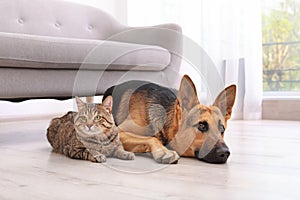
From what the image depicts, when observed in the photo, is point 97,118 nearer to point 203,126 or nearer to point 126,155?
point 126,155

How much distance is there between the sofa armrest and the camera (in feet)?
7.80

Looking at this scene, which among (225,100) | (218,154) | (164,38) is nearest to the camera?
(218,154)

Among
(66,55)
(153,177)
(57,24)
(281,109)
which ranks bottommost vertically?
(153,177)

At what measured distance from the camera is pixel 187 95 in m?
1.27

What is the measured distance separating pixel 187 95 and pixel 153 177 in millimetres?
320

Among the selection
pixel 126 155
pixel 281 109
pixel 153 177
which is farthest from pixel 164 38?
pixel 153 177

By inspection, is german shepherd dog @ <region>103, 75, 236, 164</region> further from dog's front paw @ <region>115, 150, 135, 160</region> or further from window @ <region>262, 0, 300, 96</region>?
window @ <region>262, 0, 300, 96</region>

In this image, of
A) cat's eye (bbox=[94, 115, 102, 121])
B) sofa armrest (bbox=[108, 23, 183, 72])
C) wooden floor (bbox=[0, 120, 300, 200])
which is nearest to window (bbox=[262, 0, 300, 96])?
sofa armrest (bbox=[108, 23, 183, 72])

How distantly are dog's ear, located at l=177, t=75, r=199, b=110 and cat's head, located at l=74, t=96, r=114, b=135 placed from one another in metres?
0.26

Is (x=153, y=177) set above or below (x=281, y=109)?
below

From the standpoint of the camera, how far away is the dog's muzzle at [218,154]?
1.21m

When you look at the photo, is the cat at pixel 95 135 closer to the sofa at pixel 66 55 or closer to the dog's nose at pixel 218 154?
the dog's nose at pixel 218 154

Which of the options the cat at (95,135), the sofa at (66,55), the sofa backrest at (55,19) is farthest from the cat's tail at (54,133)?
the sofa backrest at (55,19)

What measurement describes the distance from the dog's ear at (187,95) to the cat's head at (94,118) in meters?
0.26
